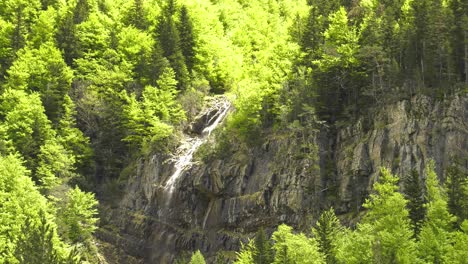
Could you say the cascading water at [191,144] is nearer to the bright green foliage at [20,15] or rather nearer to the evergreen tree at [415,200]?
the evergreen tree at [415,200]

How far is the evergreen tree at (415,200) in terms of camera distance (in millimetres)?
48531

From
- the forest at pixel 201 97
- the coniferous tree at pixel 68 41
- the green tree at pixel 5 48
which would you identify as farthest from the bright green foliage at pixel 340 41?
the green tree at pixel 5 48

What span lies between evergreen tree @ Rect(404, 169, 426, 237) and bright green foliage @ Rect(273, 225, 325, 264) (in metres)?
8.07

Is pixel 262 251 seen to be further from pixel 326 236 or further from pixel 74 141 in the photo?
pixel 74 141

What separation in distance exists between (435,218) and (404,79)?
650 inches

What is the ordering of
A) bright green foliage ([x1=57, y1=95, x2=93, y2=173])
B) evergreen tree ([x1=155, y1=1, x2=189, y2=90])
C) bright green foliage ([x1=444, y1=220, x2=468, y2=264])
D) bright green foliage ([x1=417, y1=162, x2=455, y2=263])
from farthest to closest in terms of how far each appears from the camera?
evergreen tree ([x1=155, y1=1, x2=189, y2=90]), bright green foliage ([x1=57, y1=95, x2=93, y2=173]), bright green foliage ([x1=417, y1=162, x2=455, y2=263]), bright green foliage ([x1=444, y1=220, x2=468, y2=264])

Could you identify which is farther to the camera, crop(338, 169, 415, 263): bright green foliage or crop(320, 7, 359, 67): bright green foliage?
crop(320, 7, 359, 67): bright green foliage

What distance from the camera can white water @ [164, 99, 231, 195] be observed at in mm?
65312

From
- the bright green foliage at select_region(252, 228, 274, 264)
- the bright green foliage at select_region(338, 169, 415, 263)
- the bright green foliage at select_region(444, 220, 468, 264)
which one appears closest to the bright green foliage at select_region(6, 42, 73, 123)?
the bright green foliage at select_region(252, 228, 274, 264)

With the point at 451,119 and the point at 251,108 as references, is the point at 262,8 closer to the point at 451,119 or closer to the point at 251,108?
the point at 251,108

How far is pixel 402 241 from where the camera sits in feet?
145

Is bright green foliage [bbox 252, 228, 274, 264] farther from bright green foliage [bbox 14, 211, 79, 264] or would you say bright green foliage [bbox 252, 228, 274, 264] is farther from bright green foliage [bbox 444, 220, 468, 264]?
bright green foliage [bbox 14, 211, 79, 264]

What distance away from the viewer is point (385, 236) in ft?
146

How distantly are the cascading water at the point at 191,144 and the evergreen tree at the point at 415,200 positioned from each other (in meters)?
24.6
